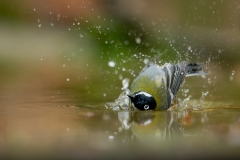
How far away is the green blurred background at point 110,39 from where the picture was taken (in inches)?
264

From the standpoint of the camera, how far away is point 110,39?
8391 millimetres

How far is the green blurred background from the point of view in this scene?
22.0 feet

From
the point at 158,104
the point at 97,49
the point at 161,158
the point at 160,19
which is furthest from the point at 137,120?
the point at 160,19

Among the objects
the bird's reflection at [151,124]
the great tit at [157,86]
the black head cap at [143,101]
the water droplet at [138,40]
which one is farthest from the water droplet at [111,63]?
the bird's reflection at [151,124]

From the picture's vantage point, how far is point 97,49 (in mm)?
8117

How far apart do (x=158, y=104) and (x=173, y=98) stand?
0.18 meters

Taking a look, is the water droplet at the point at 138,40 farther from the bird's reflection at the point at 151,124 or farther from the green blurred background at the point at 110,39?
the bird's reflection at the point at 151,124

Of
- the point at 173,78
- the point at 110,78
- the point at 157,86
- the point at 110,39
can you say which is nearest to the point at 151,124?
the point at 157,86

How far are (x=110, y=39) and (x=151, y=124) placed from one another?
15.0 feet

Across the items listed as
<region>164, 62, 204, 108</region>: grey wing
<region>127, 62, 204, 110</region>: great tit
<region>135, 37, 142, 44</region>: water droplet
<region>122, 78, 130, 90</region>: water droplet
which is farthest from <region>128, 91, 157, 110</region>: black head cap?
<region>135, 37, 142, 44</region>: water droplet

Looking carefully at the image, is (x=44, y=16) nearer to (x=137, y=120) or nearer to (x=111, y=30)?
(x=111, y=30)

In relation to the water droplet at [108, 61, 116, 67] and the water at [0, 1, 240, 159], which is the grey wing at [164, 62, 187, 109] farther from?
the water droplet at [108, 61, 116, 67]

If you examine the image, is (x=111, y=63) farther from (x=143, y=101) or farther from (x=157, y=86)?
(x=143, y=101)

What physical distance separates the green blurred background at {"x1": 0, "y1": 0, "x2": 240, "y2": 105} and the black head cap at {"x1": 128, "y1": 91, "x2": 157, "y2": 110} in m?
1.31
